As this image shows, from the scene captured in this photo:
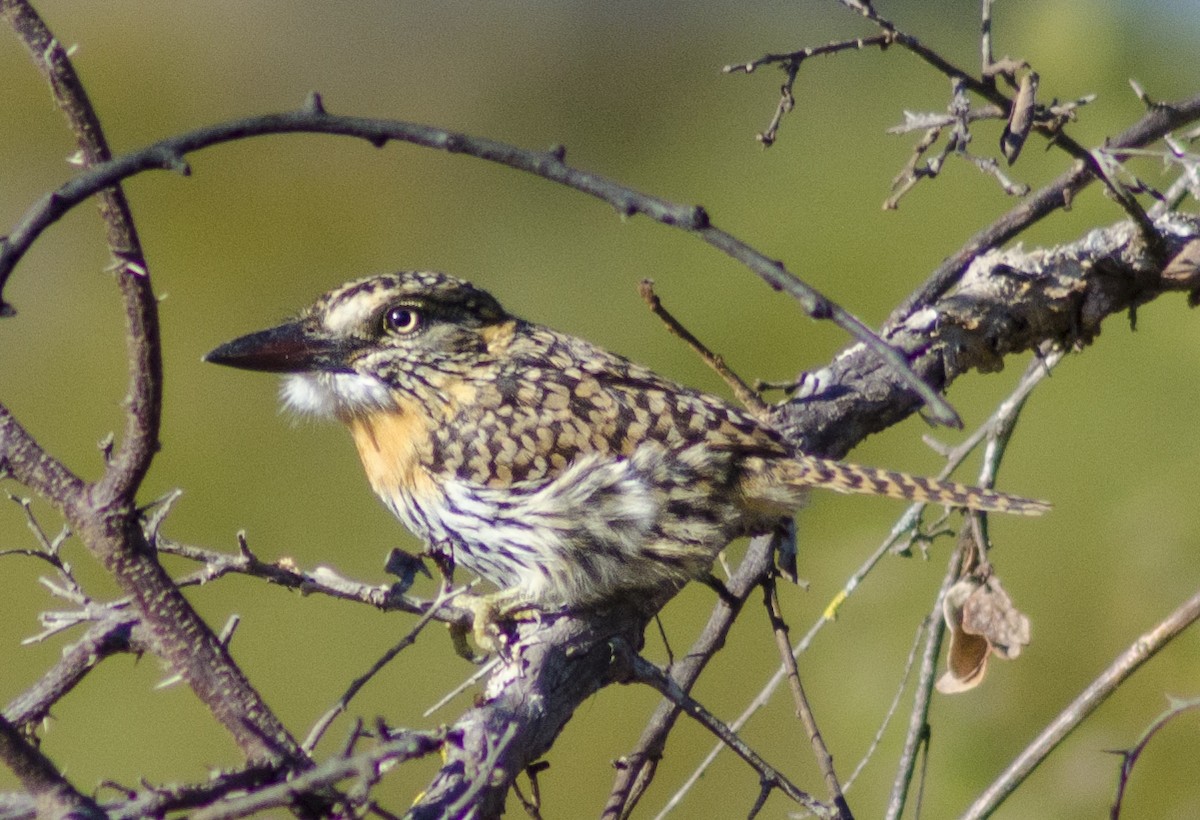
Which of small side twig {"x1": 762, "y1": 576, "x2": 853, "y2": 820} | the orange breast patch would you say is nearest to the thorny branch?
small side twig {"x1": 762, "y1": 576, "x2": 853, "y2": 820}

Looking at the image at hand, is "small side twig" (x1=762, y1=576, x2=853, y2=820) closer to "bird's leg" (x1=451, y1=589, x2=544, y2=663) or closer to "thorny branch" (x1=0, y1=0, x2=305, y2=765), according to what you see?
"bird's leg" (x1=451, y1=589, x2=544, y2=663)

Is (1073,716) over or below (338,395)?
below

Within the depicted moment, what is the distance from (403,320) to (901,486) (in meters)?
1.25

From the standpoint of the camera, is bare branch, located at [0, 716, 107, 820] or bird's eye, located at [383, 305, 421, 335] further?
bird's eye, located at [383, 305, 421, 335]

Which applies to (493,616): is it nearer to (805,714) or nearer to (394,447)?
(394,447)

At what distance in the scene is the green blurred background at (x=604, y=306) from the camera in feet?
15.5

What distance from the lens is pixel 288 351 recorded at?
328 centimetres

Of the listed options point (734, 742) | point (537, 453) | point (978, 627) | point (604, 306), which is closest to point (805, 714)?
point (734, 742)

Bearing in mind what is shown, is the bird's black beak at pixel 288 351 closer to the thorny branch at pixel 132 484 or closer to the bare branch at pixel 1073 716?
the thorny branch at pixel 132 484

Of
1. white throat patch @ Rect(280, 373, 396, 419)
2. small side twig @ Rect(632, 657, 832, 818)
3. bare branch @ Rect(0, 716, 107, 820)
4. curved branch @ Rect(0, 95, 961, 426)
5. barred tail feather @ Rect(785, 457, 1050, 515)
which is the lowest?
bare branch @ Rect(0, 716, 107, 820)

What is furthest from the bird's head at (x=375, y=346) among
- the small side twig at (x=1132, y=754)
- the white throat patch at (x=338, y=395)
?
the small side twig at (x=1132, y=754)

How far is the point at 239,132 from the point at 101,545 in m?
0.54

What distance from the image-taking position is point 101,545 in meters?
1.70

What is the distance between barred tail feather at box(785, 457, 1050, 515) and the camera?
302 cm
